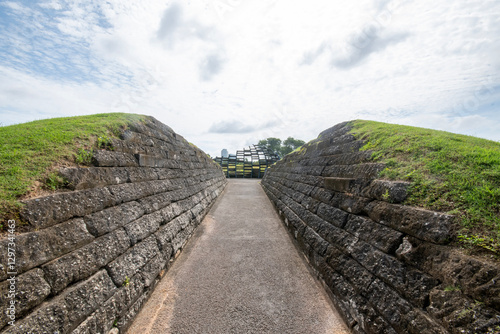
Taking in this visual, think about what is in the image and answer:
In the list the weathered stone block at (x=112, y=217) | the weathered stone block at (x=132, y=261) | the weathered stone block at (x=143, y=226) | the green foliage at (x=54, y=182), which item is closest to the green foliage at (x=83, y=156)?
the green foliage at (x=54, y=182)

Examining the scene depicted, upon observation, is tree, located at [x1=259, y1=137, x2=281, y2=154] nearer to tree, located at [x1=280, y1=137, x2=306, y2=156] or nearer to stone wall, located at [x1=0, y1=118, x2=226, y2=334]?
tree, located at [x1=280, y1=137, x2=306, y2=156]

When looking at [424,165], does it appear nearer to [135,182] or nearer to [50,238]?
[50,238]

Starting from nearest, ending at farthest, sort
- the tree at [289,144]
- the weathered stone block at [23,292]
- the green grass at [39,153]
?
the weathered stone block at [23,292]
the green grass at [39,153]
the tree at [289,144]

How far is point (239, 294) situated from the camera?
10.6 feet

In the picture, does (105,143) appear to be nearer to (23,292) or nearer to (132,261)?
(132,261)

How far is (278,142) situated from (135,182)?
4341cm

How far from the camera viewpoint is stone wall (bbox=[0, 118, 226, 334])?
1.74 metres

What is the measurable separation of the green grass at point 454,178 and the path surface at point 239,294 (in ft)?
6.45

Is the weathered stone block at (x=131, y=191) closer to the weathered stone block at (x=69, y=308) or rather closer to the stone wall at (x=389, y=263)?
the weathered stone block at (x=69, y=308)

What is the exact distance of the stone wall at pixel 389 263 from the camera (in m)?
1.56

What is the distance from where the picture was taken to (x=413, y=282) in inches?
78.4

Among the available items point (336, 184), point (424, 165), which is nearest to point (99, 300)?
point (336, 184)

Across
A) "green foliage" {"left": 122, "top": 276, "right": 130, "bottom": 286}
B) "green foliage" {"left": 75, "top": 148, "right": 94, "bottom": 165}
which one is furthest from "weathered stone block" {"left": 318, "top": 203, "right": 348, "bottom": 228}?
"green foliage" {"left": 75, "top": 148, "right": 94, "bottom": 165}

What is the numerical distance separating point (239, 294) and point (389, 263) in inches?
88.6
